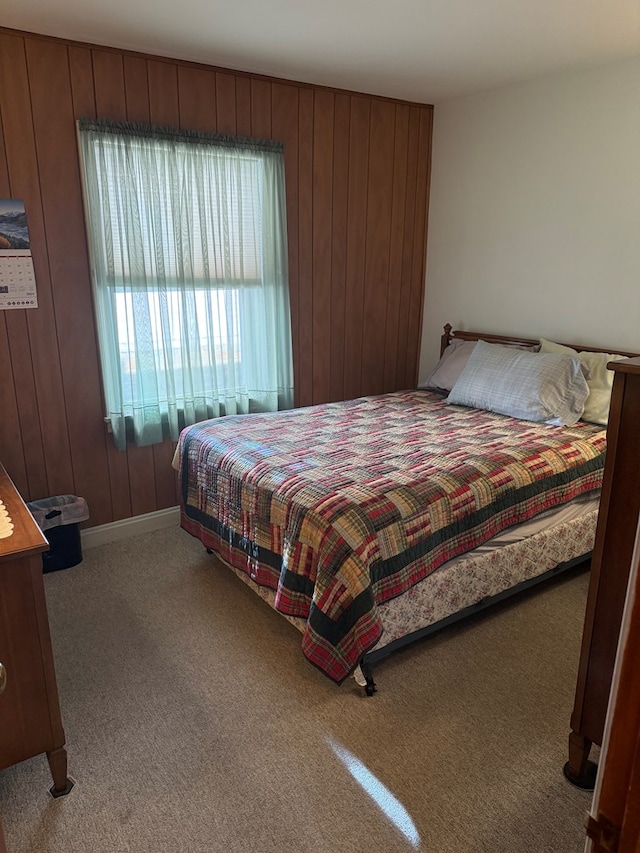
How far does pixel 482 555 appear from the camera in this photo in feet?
8.07

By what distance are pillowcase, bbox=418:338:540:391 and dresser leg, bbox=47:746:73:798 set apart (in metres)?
2.81

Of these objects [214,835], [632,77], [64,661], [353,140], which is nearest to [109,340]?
[64,661]

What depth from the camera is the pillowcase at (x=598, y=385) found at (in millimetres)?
3129

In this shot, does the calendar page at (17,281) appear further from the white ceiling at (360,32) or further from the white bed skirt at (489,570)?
the white bed skirt at (489,570)

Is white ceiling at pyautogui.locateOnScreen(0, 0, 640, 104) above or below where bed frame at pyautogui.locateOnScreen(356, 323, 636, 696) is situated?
above

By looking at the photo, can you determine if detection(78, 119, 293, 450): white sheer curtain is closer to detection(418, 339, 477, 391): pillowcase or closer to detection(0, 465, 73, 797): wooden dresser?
detection(418, 339, 477, 391): pillowcase

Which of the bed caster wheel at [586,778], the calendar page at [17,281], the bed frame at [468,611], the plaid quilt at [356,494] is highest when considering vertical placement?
the calendar page at [17,281]

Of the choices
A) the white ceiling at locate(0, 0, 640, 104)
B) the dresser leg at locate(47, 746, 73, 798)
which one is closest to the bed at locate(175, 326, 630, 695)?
the dresser leg at locate(47, 746, 73, 798)

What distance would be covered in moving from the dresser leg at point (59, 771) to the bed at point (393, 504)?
0.81 metres

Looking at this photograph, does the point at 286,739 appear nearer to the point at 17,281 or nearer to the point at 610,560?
the point at 610,560

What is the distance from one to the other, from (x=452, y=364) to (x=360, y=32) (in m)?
1.88

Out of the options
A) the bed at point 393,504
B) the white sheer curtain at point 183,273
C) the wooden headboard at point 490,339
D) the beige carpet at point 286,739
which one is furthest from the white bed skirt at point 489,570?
the white sheer curtain at point 183,273

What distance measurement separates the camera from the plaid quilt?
82.0 inches

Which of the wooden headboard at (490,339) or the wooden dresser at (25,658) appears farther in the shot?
the wooden headboard at (490,339)
